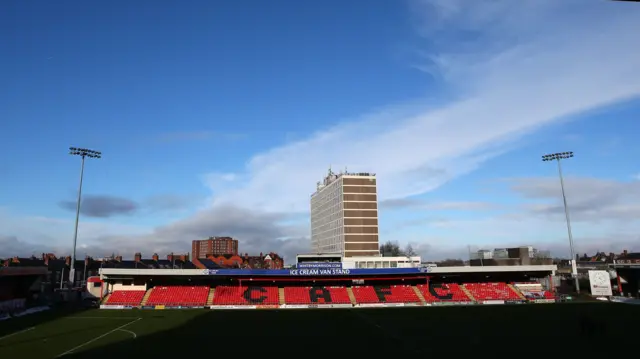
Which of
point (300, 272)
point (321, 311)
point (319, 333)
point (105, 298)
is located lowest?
point (321, 311)

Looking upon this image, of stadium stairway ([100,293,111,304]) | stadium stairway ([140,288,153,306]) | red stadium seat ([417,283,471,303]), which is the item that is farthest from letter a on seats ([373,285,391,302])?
stadium stairway ([100,293,111,304])

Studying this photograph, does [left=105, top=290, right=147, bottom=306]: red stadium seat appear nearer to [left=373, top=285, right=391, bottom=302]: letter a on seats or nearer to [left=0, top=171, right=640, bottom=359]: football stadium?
[left=0, top=171, right=640, bottom=359]: football stadium

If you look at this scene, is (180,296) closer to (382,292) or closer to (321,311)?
(321,311)

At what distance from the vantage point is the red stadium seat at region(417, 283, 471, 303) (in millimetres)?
85750

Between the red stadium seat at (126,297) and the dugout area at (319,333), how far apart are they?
19.7 feet

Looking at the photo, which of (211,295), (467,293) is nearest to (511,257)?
(467,293)

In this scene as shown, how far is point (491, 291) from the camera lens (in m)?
89.2

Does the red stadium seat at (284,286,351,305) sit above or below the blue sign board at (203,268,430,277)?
below

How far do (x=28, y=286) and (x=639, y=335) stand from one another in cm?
9516

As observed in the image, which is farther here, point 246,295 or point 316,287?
point 316,287

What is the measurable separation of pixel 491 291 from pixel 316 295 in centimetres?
3741

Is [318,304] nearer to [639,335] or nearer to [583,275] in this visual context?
[639,335]

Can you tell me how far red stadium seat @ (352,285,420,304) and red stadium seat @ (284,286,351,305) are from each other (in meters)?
2.85

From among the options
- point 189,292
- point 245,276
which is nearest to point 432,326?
point 245,276
